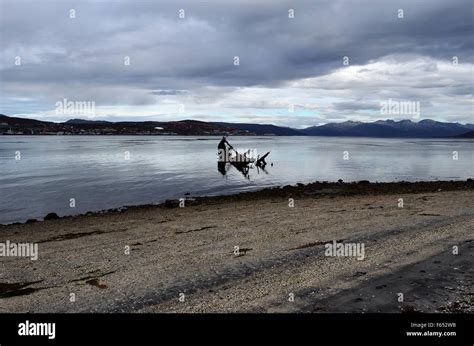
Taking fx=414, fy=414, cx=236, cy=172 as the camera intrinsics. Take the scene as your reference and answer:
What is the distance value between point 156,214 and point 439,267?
16551 mm

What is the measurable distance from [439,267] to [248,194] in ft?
74.2

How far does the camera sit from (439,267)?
9844mm

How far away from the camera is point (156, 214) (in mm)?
23484

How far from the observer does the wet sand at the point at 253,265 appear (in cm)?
814

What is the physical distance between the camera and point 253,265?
10695 mm

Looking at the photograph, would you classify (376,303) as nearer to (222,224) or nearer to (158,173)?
(222,224)

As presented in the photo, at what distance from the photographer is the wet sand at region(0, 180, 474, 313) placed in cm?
814
